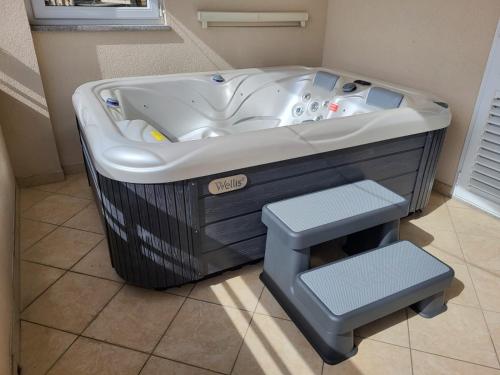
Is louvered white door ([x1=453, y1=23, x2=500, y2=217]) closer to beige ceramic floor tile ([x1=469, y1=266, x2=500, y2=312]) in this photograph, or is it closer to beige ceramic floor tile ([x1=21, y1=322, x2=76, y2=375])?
beige ceramic floor tile ([x1=469, y1=266, x2=500, y2=312])

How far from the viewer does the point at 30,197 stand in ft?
6.72

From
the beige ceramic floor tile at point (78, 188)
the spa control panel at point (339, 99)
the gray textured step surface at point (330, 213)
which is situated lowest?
the beige ceramic floor tile at point (78, 188)

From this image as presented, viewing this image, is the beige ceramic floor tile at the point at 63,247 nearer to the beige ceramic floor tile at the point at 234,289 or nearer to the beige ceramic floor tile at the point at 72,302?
the beige ceramic floor tile at the point at 72,302

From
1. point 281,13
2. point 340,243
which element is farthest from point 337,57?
point 340,243

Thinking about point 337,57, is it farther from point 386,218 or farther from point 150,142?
point 150,142

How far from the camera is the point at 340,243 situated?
172cm

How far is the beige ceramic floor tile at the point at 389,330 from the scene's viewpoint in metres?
1.26

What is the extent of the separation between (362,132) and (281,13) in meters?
1.39

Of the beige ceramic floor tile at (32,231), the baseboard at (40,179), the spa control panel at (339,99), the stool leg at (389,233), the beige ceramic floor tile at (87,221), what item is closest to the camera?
the stool leg at (389,233)

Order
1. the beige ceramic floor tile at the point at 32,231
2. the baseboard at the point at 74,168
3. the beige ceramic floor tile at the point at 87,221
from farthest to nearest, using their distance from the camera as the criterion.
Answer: the baseboard at the point at 74,168 < the beige ceramic floor tile at the point at 87,221 < the beige ceramic floor tile at the point at 32,231

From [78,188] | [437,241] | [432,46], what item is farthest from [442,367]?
[78,188]

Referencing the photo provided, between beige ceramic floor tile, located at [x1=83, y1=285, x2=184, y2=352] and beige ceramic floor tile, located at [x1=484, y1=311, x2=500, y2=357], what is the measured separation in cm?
110

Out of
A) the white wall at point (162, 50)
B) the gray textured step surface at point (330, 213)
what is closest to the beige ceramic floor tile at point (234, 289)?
the gray textured step surface at point (330, 213)

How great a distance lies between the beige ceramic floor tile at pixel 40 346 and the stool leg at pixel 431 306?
1207 mm
